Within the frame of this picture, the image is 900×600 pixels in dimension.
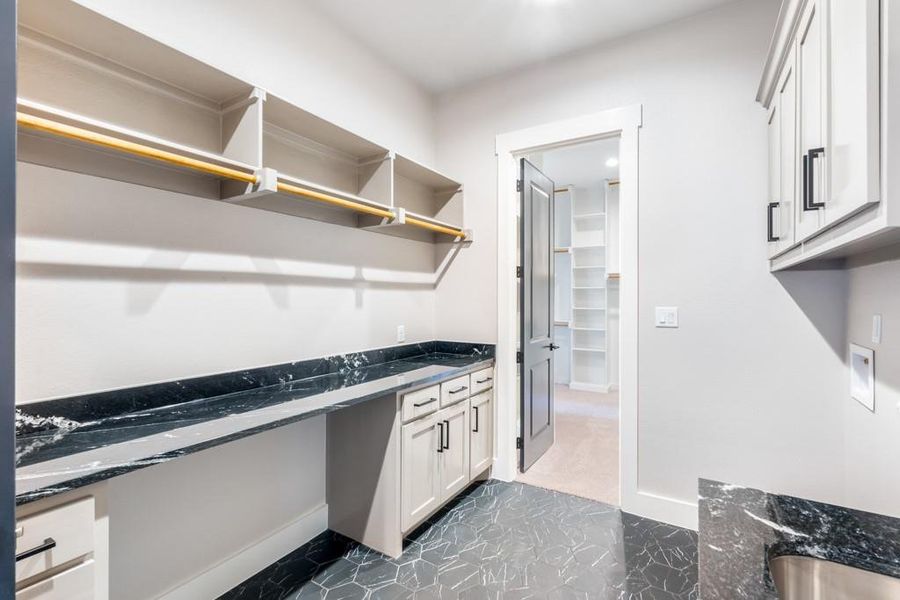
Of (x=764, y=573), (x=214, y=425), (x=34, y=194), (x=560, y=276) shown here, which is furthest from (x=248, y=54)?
(x=560, y=276)

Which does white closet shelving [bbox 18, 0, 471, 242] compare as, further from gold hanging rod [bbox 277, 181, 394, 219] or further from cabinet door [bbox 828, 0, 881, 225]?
cabinet door [bbox 828, 0, 881, 225]

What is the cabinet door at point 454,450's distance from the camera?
2406 millimetres

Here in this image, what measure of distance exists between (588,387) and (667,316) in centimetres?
372

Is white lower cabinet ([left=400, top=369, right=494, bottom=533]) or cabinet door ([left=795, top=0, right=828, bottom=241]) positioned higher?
cabinet door ([left=795, top=0, right=828, bottom=241])

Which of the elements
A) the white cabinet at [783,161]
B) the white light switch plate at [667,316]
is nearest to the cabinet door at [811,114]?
the white cabinet at [783,161]

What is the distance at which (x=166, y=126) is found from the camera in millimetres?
1656

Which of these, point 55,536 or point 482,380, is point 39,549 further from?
point 482,380

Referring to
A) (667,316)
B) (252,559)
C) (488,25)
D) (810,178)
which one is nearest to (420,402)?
(252,559)

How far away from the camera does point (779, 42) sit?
1.59 metres

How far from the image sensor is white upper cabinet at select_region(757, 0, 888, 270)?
2.55 ft

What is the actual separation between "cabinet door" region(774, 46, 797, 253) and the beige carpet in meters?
1.90

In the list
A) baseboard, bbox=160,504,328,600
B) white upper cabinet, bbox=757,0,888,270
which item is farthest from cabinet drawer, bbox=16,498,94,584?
white upper cabinet, bbox=757,0,888,270

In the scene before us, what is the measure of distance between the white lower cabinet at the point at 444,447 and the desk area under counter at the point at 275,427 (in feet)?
0.04

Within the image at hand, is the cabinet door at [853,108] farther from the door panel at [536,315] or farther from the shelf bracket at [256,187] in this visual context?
the door panel at [536,315]
